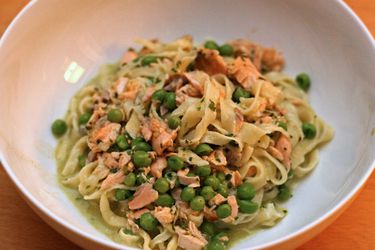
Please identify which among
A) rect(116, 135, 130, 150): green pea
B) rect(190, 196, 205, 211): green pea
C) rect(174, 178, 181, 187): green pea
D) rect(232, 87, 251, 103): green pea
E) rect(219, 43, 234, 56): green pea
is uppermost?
rect(219, 43, 234, 56): green pea

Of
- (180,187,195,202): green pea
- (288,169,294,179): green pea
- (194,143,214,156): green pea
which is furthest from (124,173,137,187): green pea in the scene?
(288,169,294,179): green pea

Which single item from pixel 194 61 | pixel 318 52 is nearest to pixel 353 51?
pixel 318 52

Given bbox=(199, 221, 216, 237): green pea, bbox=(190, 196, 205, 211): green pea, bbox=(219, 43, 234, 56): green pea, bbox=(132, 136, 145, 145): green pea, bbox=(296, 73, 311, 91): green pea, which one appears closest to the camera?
bbox=(190, 196, 205, 211): green pea

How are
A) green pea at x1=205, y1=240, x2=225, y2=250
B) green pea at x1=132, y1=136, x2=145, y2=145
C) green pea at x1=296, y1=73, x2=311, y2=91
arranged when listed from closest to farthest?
green pea at x1=205, y1=240, x2=225, y2=250 → green pea at x1=132, y1=136, x2=145, y2=145 → green pea at x1=296, y1=73, x2=311, y2=91

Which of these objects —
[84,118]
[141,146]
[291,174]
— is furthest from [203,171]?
[84,118]

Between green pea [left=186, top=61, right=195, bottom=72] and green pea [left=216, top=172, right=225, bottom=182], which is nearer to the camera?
green pea [left=216, top=172, right=225, bottom=182]

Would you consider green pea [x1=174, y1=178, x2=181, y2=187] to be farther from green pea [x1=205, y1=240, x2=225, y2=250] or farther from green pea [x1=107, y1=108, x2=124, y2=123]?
green pea [x1=107, y1=108, x2=124, y2=123]

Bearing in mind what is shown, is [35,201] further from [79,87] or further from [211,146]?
[79,87]

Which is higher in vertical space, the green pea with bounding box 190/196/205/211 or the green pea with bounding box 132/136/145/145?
the green pea with bounding box 132/136/145/145
